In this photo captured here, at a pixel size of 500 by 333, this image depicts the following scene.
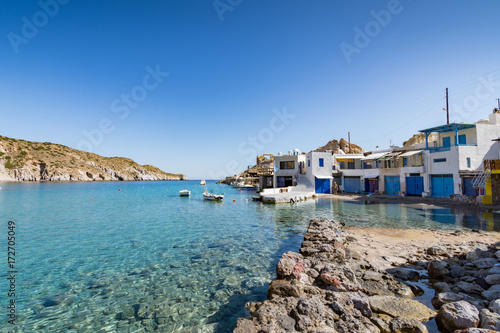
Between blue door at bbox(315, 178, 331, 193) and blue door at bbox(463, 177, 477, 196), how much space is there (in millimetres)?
20948

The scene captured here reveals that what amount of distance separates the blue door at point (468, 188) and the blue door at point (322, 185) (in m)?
20.9

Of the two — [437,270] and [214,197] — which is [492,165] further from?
[214,197]

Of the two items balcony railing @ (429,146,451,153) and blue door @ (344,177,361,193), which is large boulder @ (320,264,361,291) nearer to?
balcony railing @ (429,146,451,153)

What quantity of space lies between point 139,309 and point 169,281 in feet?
6.41

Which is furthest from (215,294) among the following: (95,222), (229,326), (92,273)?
(95,222)

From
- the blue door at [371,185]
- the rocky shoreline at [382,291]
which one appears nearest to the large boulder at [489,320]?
the rocky shoreline at [382,291]

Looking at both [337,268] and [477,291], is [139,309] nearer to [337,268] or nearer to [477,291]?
[337,268]

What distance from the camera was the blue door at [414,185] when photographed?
1355 inches

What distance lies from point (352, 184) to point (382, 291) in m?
43.0

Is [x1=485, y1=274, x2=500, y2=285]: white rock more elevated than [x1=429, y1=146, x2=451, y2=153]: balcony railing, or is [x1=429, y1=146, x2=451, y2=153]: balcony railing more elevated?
[x1=429, y1=146, x2=451, y2=153]: balcony railing

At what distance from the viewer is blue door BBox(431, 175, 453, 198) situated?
30.1 m

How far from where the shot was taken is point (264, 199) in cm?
3644

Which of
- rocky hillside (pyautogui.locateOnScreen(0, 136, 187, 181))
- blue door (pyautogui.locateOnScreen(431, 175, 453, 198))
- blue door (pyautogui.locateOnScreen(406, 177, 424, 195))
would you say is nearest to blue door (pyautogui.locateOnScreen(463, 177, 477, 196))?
blue door (pyautogui.locateOnScreen(431, 175, 453, 198))

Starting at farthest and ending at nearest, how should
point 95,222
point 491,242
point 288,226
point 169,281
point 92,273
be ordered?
point 95,222, point 288,226, point 491,242, point 92,273, point 169,281
